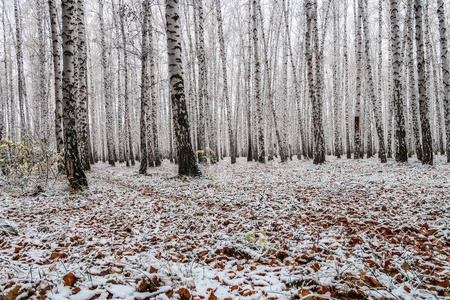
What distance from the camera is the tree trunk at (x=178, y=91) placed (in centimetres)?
700

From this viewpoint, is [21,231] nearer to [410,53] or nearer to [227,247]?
[227,247]

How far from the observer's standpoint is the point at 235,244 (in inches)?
107

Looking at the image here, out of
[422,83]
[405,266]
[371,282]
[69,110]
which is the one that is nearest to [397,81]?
[422,83]

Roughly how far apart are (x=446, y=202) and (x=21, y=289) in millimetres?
5503

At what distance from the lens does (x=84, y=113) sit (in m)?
11.0

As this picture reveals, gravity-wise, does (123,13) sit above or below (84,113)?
above

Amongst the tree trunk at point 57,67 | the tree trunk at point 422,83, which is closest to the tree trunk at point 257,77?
the tree trunk at point 422,83

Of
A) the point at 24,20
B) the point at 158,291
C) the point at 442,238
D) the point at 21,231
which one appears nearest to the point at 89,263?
the point at 158,291

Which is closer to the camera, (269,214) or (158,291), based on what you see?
(158,291)

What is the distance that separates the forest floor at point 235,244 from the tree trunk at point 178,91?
6.66 feet

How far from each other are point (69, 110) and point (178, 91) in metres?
2.93

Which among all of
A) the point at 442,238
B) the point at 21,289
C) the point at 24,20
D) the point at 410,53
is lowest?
the point at 442,238

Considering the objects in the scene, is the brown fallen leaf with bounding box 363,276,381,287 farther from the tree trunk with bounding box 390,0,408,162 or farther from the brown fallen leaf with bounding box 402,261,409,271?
the tree trunk with bounding box 390,0,408,162

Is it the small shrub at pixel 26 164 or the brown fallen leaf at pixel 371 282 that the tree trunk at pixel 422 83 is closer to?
the brown fallen leaf at pixel 371 282
